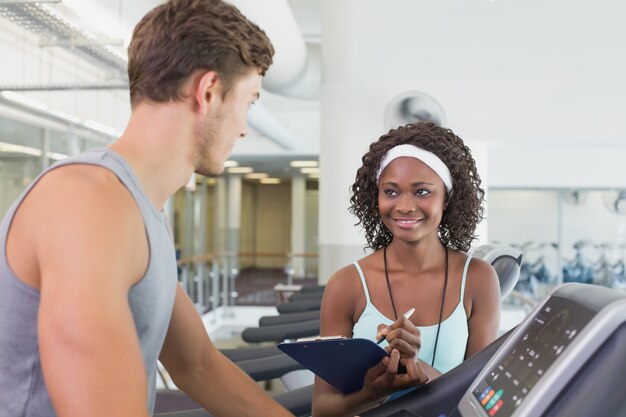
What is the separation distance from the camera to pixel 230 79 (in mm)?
863

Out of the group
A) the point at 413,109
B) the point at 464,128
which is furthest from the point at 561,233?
the point at 413,109

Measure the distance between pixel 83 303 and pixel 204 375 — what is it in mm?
513

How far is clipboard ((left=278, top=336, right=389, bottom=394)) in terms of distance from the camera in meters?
0.93

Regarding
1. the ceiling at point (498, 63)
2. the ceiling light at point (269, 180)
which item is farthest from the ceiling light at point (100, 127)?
the ceiling light at point (269, 180)

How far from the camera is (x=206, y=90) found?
2.78 ft

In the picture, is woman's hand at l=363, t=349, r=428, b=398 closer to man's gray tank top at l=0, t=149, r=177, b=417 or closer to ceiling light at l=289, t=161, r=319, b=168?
man's gray tank top at l=0, t=149, r=177, b=417

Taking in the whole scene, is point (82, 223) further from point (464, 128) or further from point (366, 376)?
point (464, 128)

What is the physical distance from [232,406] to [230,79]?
1.89 feet

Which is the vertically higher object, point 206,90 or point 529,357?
point 206,90

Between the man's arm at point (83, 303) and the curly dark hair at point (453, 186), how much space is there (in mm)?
966

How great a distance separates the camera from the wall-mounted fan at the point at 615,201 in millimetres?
8531

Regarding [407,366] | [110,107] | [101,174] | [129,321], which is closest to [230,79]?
[101,174]

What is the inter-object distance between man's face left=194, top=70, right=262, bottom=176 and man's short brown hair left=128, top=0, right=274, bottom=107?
2 cm

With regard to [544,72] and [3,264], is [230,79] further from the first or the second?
[544,72]
